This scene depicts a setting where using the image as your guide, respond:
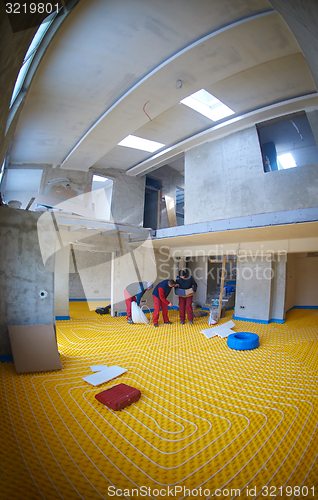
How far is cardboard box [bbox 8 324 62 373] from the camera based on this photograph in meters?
3.69

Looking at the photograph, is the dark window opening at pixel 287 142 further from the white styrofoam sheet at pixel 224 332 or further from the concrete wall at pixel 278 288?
the white styrofoam sheet at pixel 224 332

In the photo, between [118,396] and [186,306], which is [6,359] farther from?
[186,306]

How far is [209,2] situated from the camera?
149 inches

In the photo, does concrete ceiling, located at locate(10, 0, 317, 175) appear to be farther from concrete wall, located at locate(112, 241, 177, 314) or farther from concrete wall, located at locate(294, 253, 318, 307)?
concrete wall, located at locate(294, 253, 318, 307)

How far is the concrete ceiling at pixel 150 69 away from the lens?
393cm

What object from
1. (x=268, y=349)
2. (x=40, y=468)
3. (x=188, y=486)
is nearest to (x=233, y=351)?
(x=268, y=349)

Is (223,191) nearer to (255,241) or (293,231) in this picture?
(255,241)

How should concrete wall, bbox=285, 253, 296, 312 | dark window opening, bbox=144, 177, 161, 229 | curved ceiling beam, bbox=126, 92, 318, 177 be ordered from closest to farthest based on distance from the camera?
curved ceiling beam, bbox=126, 92, 318, 177 < concrete wall, bbox=285, 253, 296, 312 < dark window opening, bbox=144, 177, 161, 229

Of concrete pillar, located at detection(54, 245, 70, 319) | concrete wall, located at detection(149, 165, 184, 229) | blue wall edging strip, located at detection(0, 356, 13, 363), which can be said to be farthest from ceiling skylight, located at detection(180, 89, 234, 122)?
blue wall edging strip, located at detection(0, 356, 13, 363)

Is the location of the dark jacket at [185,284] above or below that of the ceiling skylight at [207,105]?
below

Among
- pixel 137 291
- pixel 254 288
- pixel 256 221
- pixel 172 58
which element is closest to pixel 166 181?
pixel 137 291

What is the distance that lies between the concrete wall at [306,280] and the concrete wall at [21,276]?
1061 cm

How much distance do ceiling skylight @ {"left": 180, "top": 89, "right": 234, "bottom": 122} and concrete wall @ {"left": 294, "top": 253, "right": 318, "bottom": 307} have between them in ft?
23.4

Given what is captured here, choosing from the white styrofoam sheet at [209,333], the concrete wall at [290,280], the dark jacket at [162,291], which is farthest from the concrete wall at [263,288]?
the dark jacket at [162,291]
